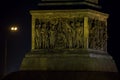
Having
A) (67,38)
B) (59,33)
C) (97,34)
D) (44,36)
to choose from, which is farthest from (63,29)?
(97,34)

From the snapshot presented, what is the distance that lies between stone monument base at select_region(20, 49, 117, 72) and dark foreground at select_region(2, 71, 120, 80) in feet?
2.38

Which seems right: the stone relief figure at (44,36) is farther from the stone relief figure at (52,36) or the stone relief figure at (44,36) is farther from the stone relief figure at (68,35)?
the stone relief figure at (68,35)

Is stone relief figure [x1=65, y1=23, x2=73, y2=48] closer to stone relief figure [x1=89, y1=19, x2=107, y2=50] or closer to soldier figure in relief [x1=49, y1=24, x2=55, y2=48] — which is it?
soldier figure in relief [x1=49, y1=24, x2=55, y2=48]

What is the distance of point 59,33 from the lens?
3847cm

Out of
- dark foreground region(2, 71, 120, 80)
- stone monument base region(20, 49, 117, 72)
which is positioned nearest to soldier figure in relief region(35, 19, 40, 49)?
stone monument base region(20, 49, 117, 72)

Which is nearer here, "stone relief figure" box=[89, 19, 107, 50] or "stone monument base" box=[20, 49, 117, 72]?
"stone monument base" box=[20, 49, 117, 72]

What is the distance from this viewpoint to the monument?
37969 mm

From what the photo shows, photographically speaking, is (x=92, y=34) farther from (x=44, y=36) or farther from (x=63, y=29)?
(x=44, y=36)

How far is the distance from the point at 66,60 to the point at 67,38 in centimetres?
99

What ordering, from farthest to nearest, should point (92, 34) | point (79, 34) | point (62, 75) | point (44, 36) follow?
point (44, 36) < point (92, 34) < point (79, 34) < point (62, 75)

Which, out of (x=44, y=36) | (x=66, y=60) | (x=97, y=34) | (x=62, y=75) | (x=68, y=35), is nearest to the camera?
(x=62, y=75)

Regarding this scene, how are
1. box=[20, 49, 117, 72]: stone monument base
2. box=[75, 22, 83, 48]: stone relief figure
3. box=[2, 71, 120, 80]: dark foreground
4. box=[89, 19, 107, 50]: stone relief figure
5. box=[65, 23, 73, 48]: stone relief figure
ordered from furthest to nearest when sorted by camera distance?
box=[89, 19, 107, 50]: stone relief figure, box=[65, 23, 73, 48]: stone relief figure, box=[75, 22, 83, 48]: stone relief figure, box=[20, 49, 117, 72]: stone monument base, box=[2, 71, 120, 80]: dark foreground

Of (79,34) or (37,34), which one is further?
(37,34)

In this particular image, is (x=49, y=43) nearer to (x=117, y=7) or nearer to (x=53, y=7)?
(x=53, y=7)
